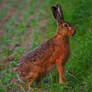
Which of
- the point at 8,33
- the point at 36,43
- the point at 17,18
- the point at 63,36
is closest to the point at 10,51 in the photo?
the point at 36,43

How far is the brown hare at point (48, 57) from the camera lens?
511cm

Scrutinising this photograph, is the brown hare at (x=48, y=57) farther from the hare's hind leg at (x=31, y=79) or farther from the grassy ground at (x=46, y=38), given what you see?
the grassy ground at (x=46, y=38)

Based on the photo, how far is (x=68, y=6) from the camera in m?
7.73

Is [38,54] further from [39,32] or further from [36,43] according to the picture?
[39,32]

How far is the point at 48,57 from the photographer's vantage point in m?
5.18

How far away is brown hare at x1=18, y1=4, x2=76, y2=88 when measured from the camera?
16.8 feet

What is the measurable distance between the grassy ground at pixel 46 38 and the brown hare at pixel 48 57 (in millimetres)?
208

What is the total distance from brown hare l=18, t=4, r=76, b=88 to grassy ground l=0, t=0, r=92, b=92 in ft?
0.68

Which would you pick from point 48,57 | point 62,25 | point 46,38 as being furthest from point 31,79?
point 46,38

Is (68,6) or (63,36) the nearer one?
(63,36)

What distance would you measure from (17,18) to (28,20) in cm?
87

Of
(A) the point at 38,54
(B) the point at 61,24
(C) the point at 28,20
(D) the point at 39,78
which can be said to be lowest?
(D) the point at 39,78

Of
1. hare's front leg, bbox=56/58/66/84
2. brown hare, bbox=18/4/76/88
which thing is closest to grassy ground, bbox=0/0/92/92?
hare's front leg, bbox=56/58/66/84

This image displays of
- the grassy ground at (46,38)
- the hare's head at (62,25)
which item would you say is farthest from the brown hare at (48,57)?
the grassy ground at (46,38)
